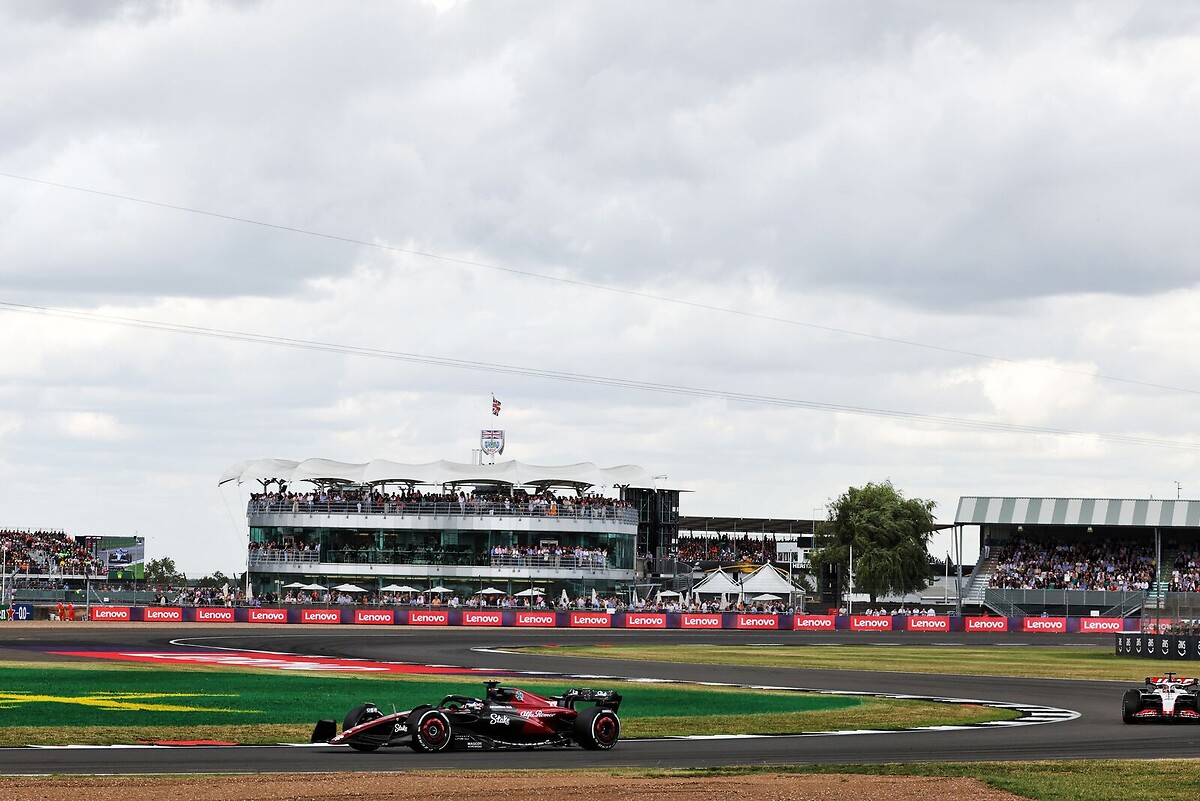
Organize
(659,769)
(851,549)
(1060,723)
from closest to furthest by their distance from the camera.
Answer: (659,769), (1060,723), (851,549)

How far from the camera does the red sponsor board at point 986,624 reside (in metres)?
88.0

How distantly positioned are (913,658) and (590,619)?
30.8 meters

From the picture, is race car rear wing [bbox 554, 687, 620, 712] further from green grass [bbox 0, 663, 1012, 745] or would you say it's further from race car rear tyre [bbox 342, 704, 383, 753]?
race car rear tyre [bbox 342, 704, 383, 753]

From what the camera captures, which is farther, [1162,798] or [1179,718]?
[1179,718]

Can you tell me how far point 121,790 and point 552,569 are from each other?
83307mm

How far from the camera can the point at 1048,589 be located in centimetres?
9456

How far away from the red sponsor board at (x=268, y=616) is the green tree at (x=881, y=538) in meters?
47.5

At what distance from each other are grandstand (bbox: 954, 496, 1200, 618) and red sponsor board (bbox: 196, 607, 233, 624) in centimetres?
4660

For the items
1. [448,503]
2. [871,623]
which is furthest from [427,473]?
[871,623]

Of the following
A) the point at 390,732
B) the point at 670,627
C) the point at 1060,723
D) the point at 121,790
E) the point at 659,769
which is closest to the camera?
the point at 121,790

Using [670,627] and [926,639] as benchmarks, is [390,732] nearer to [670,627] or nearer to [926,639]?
[926,639]

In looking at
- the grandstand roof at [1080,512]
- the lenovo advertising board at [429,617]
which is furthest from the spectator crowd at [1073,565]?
the lenovo advertising board at [429,617]

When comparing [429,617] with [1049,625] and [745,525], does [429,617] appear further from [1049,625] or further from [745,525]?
[745,525]

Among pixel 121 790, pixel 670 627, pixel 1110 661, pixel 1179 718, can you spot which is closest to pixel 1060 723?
pixel 1179 718
